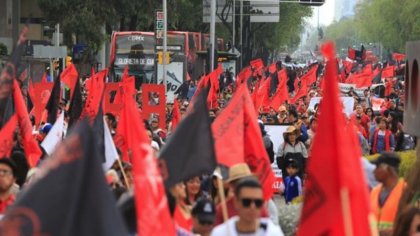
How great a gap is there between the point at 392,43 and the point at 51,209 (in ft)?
313

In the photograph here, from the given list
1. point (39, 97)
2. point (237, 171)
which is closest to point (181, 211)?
point (237, 171)

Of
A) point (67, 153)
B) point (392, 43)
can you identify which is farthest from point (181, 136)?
point (392, 43)

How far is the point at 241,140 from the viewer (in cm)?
901

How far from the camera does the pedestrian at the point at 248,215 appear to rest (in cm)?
688

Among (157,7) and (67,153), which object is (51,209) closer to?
(67,153)

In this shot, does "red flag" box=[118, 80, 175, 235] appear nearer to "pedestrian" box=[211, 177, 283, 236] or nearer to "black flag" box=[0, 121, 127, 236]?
"black flag" box=[0, 121, 127, 236]

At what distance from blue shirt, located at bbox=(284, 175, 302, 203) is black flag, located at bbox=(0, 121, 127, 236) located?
852 cm

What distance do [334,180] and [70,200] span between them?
4.48ft

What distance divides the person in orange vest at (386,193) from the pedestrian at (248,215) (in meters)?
1.57

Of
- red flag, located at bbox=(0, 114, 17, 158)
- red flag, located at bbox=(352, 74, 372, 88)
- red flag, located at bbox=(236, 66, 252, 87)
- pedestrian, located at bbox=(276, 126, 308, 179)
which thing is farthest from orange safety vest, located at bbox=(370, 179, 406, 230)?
red flag, located at bbox=(352, 74, 372, 88)

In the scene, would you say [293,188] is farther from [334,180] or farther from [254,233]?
[334,180]

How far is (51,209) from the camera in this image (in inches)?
203

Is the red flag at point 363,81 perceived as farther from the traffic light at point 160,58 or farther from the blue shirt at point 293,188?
the blue shirt at point 293,188

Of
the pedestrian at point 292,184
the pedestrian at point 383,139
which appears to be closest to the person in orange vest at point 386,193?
the pedestrian at point 292,184
